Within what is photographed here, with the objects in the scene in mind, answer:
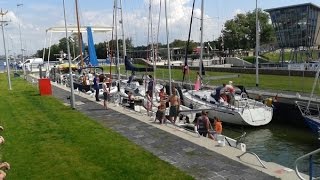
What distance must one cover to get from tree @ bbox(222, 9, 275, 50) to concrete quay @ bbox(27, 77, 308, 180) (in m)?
82.7

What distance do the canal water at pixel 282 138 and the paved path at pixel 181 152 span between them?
193 inches

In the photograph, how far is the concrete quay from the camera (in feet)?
35.7

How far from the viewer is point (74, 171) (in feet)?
38.4

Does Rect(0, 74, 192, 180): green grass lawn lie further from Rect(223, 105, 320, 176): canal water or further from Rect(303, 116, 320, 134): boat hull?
Rect(303, 116, 320, 134): boat hull

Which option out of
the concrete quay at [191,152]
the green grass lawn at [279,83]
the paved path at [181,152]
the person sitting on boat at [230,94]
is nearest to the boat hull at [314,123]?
the person sitting on boat at [230,94]

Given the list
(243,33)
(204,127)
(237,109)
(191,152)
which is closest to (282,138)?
(237,109)

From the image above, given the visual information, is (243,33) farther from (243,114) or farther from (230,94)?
(243,114)

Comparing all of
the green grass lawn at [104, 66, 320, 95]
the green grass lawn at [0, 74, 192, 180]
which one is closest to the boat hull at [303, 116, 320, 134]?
the green grass lawn at [104, 66, 320, 95]

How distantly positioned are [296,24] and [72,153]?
65388 mm

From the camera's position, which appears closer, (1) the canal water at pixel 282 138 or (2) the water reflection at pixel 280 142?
(2) the water reflection at pixel 280 142

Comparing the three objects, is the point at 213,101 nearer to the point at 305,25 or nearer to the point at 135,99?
the point at 135,99

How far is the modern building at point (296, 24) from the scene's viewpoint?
229ft

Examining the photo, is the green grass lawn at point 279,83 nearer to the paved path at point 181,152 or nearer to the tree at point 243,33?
the paved path at point 181,152

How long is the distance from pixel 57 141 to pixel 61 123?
4233mm
